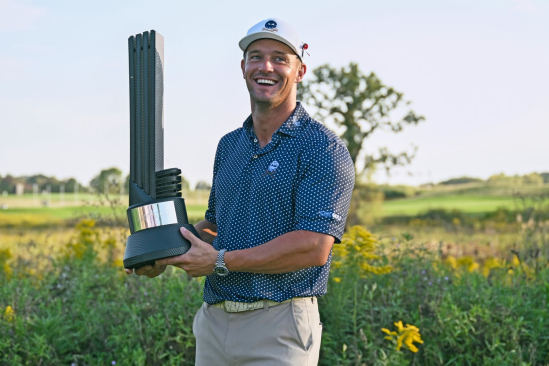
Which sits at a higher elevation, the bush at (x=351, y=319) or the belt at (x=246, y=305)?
the belt at (x=246, y=305)

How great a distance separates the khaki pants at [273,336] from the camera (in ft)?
7.85

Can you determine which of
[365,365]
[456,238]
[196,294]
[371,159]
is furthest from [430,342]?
[371,159]

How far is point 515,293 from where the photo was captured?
4.73m

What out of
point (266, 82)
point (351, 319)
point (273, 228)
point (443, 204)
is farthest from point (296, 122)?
point (443, 204)

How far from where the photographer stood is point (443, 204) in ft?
59.9

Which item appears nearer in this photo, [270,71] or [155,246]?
[155,246]

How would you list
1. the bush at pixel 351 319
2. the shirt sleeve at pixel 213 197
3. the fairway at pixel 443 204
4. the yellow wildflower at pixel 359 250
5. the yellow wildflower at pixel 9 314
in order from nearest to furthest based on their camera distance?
1. the shirt sleeve at pixel 213 197
2. the bush at pixel 351 319
3. the yellow wildflower at pixel 9 314
4. the yellow wildflower at pixel 359 250
5. the fairway at pixel 443 204

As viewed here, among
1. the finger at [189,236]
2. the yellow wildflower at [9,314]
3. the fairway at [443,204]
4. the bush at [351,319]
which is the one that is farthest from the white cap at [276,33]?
the fairway at [443,204]

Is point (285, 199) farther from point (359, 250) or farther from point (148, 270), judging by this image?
point (359, 250)

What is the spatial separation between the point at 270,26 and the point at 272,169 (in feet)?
1.75

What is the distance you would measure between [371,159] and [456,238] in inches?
232

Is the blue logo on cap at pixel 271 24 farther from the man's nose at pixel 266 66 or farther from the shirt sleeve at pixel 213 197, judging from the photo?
the shirt sleeve at pixel 213 197

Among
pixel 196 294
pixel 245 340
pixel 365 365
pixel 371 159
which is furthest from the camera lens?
pixel 371 159

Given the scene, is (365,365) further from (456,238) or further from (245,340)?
(456,238)
